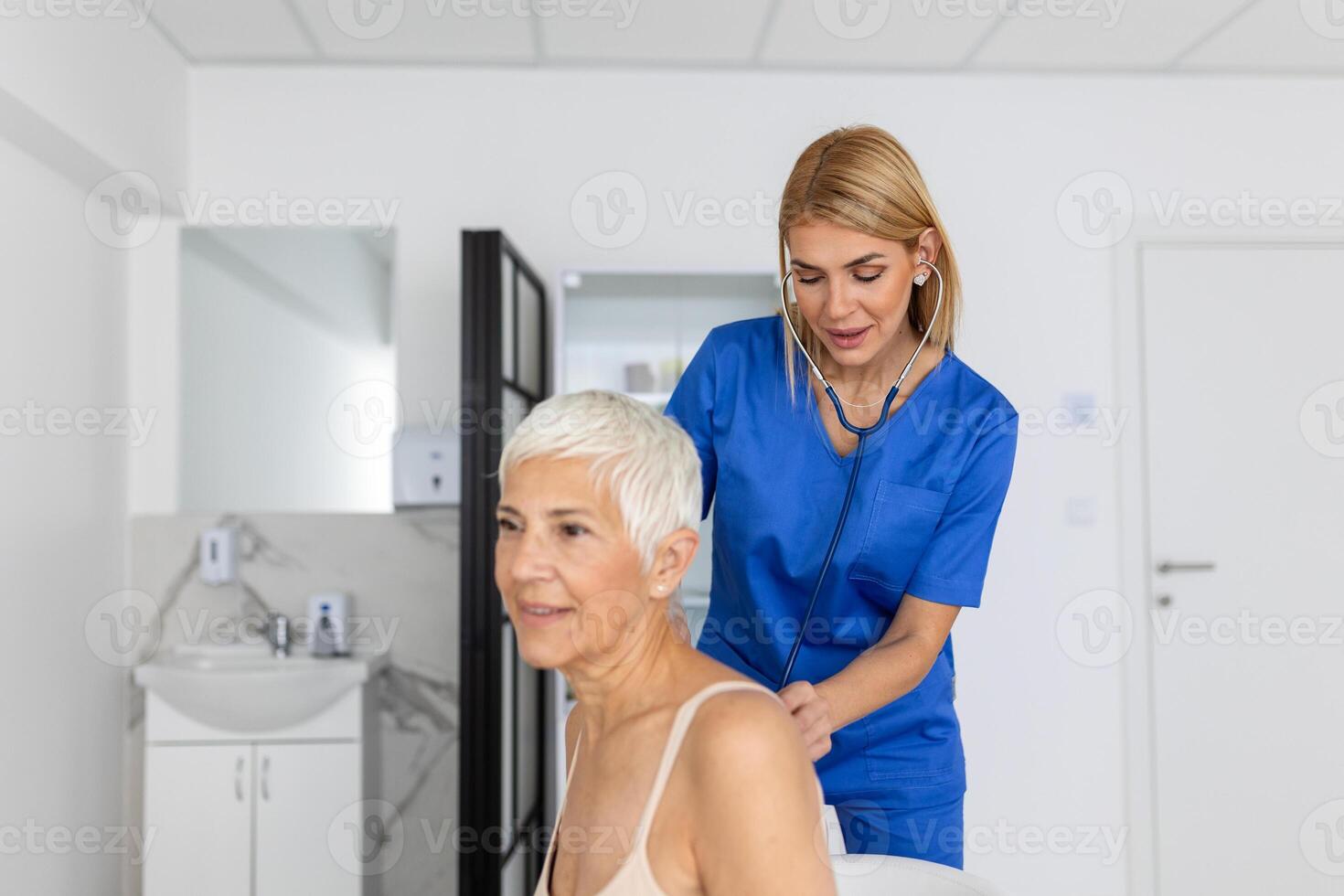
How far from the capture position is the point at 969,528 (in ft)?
4.49

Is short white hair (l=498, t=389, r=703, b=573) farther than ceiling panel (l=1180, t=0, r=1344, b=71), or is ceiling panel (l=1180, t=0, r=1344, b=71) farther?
ceiling panel (l=1180, t=0, r=1344, b=71)

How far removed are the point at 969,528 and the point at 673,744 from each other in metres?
0.63

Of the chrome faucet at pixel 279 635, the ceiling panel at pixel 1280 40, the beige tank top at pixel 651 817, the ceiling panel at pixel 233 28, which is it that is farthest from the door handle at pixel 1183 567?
the ceiling panel at pixel 233 28

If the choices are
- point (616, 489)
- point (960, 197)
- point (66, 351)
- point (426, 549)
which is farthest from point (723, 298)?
point (616, 489)

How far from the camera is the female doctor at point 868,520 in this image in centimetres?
135

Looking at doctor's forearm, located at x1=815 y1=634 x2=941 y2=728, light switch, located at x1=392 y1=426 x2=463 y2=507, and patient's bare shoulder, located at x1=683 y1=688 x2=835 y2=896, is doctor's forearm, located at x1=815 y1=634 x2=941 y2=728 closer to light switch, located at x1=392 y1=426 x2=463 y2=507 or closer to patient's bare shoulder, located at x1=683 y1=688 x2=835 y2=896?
patient's bare shoulder, located at x1=683 y1=688 x2=835 y2=896

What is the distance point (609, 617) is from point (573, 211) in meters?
2.29

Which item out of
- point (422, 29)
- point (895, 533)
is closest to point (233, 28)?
point (422, 29)

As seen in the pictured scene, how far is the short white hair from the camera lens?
0.93 m

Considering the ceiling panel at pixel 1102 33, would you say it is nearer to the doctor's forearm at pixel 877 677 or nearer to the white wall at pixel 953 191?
the white wall at pixel 953 191

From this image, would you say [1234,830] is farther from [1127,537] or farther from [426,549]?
[426,549]

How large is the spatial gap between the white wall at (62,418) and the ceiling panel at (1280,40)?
2.90 metres

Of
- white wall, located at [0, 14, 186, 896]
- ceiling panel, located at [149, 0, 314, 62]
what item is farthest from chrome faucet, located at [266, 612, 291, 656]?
ceiling panel, located at [149, 0, 314, 62]

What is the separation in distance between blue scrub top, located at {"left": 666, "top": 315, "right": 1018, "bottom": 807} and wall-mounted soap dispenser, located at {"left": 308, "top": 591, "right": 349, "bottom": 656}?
1809mm
